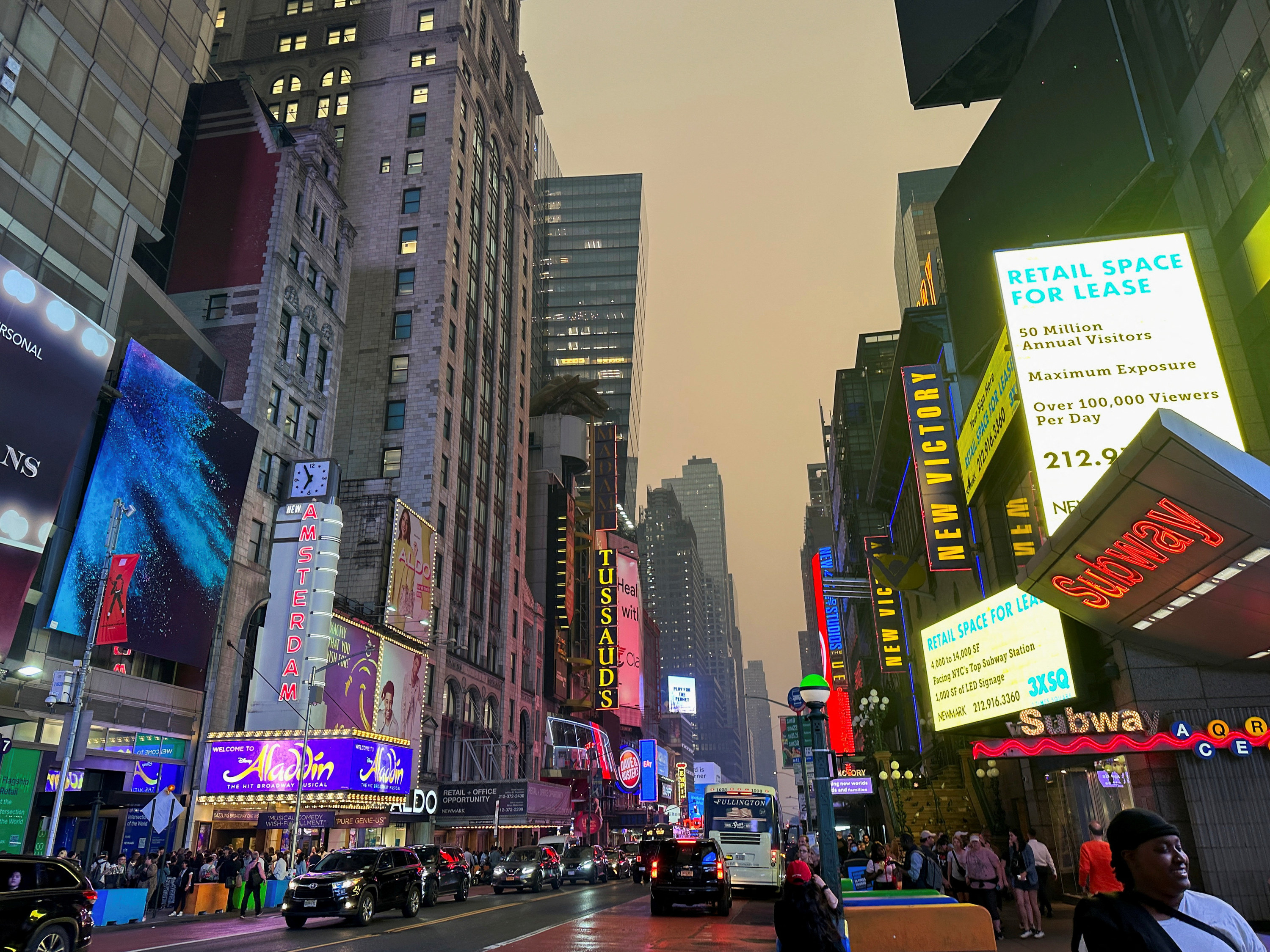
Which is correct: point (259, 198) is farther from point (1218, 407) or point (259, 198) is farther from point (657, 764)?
point (657, 764)

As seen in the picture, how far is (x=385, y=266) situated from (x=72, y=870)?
5524 centimetres

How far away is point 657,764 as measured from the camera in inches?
4705

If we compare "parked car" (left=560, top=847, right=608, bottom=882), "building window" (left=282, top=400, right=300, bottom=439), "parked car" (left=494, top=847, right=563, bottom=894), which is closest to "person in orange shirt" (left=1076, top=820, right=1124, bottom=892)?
"parked car" (left=494, top=847, right=563, bottom=894)

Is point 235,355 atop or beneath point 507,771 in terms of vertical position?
atop

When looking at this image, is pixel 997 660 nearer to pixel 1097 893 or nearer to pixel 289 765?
pixel 1097 893

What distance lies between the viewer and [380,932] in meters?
19.9

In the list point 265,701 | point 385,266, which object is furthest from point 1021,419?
point 385,266

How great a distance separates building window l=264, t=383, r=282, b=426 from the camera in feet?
141

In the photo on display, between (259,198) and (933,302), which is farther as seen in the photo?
(259,198)

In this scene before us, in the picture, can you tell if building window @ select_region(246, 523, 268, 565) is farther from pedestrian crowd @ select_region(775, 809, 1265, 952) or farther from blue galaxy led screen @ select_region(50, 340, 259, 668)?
pedestrian crowd @ select_region(775, 809, 1265, 952)

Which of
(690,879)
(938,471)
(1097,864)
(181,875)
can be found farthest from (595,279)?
(1097,864)

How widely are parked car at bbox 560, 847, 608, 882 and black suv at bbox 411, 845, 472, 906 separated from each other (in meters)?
12.6

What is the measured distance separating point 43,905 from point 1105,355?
2199cm

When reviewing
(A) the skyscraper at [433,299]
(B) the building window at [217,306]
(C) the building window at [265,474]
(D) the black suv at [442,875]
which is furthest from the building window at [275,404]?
(D) the black suv at [442,875]
